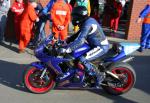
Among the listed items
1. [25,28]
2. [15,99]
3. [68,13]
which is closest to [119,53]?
[15,99]

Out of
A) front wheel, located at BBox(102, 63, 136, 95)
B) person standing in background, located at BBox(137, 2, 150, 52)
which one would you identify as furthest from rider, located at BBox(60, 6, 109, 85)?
person standing in background, located at BBox(137, 2, 150, 52)

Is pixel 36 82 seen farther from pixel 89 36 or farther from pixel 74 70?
pixel 89 36

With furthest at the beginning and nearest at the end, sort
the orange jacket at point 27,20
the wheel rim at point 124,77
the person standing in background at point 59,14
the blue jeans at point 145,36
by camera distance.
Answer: the blue jeans at point 145,36 → the orange jacket at point 27,20 → the person standing in background at point 59,14 → the wheel rim at point 124,77

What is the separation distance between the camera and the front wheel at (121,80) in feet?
25.0

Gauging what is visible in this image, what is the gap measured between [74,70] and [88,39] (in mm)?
630

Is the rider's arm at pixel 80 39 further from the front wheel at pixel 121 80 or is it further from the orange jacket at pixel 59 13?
the orange jacket at pixel 59 13

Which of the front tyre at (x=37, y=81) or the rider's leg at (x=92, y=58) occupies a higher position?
the rider's leg at (x=92, y=58)

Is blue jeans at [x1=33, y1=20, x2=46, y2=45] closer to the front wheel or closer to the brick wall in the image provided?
the brick wall

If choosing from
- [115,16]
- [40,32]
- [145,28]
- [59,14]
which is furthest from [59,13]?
[115,16]

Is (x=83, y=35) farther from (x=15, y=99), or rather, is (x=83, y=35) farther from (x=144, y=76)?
(x=144, y=76)

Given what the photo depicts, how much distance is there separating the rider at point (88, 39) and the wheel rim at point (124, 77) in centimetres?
41

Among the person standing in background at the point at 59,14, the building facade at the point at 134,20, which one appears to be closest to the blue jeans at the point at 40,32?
the person standing in background at the point at 59,14

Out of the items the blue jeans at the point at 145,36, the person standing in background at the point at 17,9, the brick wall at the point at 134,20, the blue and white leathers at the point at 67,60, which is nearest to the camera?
the blue and white leathers at the point at 67,60

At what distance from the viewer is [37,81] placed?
7613 millimetres
